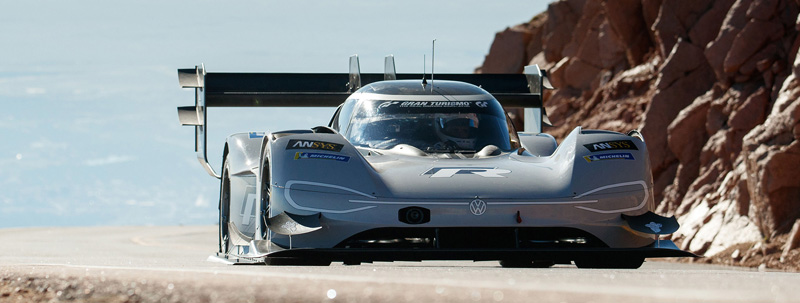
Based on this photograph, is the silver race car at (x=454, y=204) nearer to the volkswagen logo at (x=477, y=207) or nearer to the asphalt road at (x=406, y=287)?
the volkswagen logo at (x=477, y=207)

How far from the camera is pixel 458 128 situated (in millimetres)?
11391

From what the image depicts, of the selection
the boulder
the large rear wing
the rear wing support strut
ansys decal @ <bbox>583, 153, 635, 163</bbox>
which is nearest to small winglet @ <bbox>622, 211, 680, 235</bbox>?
ansys decal @ <bbox>583, 153, 635, 163</bbox>

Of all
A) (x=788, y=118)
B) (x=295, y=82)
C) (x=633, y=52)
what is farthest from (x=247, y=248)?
(x=633, y=52)

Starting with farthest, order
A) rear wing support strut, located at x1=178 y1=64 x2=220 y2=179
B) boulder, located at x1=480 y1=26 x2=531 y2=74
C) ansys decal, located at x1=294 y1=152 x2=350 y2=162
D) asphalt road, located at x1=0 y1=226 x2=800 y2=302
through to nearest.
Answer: boulder, located at x1=480 y1=26 x2=531 y2=74 → rear wing support strut, located at x1=178 y1=64 x2=220 y2=179 → ansys decal, located at x1=294 y1=152 x2=350 y2=162 → asphalt road, located at x1=0 y1=226 x2=800 y2=302

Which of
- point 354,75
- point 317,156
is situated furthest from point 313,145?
point 354,75

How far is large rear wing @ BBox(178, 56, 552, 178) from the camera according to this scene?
14.9 meters

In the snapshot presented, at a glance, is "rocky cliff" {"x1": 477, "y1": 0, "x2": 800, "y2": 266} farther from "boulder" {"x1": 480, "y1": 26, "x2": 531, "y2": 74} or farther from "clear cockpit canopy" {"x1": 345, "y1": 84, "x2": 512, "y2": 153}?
"clear cockpit canopy" {"x1": 345, "y1": 84, "x2": 512, "y2": 153}

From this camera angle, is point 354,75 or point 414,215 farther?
point 354,75

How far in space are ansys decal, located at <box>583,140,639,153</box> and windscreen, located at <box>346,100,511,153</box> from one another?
1.51 metres

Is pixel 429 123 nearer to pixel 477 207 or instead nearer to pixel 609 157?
pixel 609 157

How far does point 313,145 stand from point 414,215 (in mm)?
1062

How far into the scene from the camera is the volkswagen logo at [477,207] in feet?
30.0

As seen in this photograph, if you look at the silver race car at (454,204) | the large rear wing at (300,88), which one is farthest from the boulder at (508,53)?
the silver race car at (454,204)

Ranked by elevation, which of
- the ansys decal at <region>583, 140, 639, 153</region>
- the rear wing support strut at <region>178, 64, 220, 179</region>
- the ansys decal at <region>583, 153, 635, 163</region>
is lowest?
the rear wing support strut at <region>178, 64, 220, 179</region>
